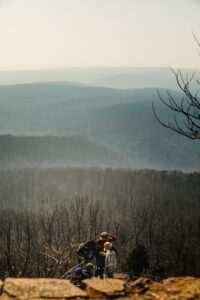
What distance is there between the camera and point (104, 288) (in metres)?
6.82

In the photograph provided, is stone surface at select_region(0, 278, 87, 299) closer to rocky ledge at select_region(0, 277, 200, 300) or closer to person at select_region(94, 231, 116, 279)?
rocky ledge at select_region(0, 277, 200, 300)

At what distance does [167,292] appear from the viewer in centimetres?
671

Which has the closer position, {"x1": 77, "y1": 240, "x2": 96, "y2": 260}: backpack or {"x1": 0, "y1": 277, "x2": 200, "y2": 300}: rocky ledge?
{"x1": 0, "y1": 277, "x2": 200, "y2": 300}: rocky ledge

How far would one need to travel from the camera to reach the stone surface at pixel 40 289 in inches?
255

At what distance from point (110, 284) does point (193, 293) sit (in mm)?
1331

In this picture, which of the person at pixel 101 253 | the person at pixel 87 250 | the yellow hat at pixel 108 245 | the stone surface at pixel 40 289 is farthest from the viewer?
the person at pixel 87 250

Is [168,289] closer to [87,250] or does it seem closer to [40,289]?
[40,289]

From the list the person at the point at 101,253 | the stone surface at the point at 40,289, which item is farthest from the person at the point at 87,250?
the stone surface at the point at 40,289

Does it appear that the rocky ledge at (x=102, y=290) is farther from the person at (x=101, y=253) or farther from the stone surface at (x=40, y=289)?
the person at (x=101, y=253)

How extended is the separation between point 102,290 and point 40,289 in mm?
950

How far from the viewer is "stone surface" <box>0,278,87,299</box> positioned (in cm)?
647

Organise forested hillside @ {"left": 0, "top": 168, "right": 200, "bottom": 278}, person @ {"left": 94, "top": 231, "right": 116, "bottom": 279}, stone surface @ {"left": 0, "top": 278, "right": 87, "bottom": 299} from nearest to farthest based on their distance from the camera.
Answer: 1. stone surface @ {"left": 0, "top": 278, "right": 87, "bottom": 299}
2. person @ {"left": 94, "top": 231, "right": 116, "bottom": 279}
3. forested hillside @ {"left": 0, "top": 168, "right": 200, "bottom": 278}

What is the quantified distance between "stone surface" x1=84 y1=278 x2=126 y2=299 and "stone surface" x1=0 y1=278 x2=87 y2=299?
0.15m

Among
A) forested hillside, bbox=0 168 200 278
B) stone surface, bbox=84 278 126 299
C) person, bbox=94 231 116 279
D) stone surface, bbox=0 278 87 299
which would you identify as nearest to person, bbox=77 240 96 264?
person, bbox=94 231 116 279
